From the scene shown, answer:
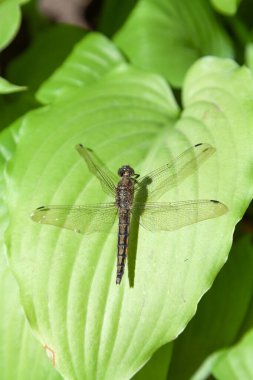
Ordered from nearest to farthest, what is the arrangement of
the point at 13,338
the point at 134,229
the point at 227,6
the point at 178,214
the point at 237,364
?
the point at 178,214 < the point at 134,229 < the point at 13,338 < the point at 237,364 < the point at 227,6

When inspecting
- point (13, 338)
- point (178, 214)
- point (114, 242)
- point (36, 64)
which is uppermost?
point (36, 64)

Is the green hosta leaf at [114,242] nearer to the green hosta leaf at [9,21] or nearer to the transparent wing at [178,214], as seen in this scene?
the transparent wing at [178,214]

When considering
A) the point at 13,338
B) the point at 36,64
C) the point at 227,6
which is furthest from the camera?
the point at 36,64

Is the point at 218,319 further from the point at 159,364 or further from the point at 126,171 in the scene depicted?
the point at 126,171

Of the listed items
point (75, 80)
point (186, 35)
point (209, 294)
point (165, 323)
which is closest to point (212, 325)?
point (209, 294)

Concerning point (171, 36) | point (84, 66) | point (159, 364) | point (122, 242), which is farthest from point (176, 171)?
point (171, 36)

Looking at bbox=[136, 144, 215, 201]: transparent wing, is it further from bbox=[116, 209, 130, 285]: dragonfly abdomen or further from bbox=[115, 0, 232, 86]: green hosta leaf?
bbox=[115, 0, 232, 86]: green hosta leaf

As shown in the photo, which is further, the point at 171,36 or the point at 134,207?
the point at 171,36

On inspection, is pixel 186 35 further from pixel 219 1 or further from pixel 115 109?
pixel 115 109
